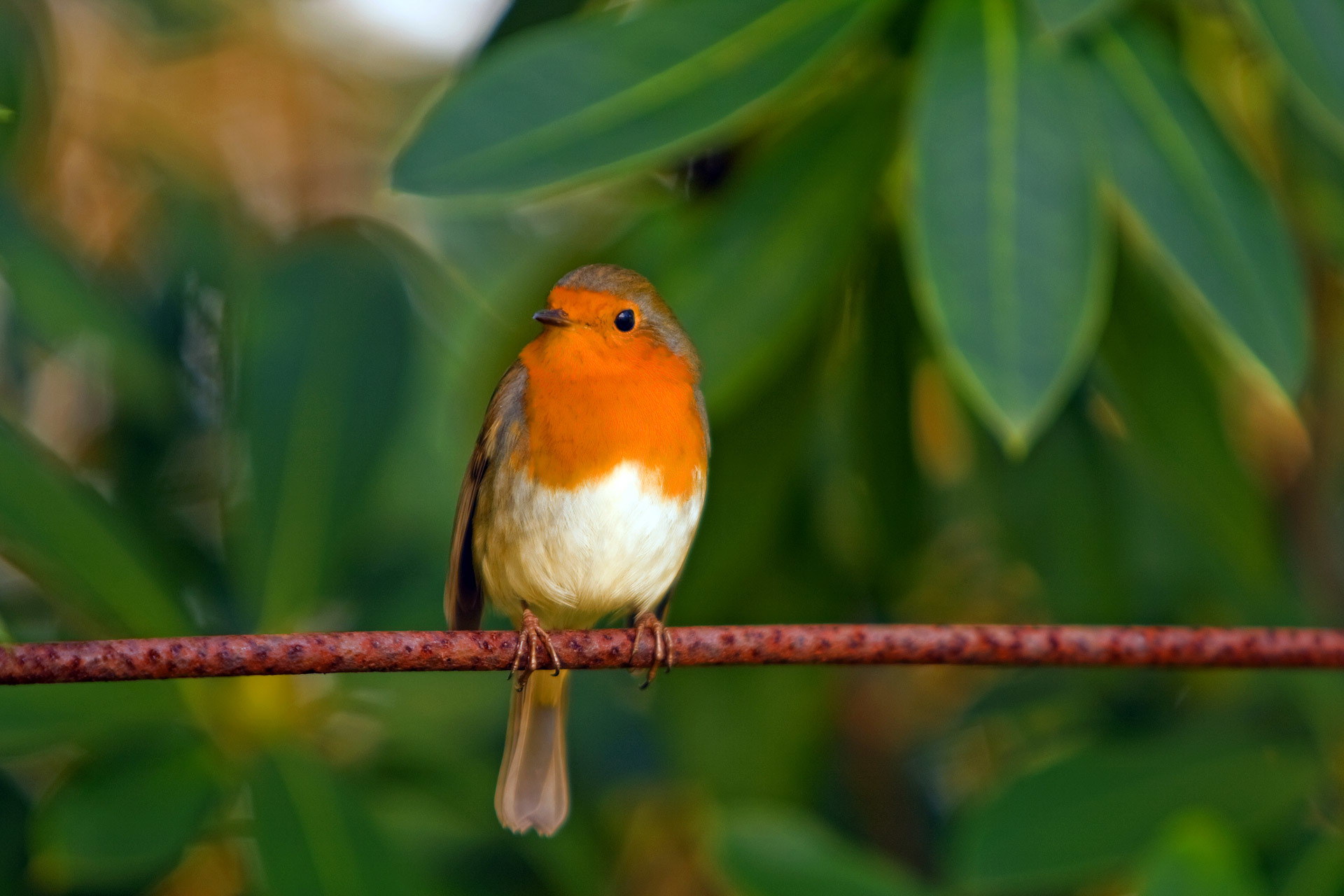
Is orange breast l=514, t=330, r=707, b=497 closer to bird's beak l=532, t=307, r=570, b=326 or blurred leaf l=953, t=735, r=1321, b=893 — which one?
bird's beak l=532, t=307, r=570, b=326

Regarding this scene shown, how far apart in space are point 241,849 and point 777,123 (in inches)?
72.3

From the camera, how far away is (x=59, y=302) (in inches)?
94.0

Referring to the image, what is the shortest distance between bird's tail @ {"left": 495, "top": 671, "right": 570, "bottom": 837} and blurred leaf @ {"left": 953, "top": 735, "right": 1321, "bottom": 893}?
0.75 metres

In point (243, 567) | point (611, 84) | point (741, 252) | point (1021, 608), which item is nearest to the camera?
point (611, 84)

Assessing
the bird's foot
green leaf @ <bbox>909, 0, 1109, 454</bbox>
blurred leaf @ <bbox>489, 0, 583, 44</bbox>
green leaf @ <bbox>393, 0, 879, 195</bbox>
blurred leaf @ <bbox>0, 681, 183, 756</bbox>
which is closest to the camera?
the bird's foot

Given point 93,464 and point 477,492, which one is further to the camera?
point 93,464

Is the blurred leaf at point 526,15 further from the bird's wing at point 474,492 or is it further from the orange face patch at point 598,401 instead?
the orange face patch at point 598,401

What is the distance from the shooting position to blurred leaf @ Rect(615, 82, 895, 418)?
2.22 m

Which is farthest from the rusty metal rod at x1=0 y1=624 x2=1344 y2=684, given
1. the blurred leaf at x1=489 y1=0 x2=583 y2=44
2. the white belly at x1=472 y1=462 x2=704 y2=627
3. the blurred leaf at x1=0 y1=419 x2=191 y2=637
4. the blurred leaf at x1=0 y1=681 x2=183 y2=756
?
the blurred leaf at x1=489 y1=0 x2=583 y2=44

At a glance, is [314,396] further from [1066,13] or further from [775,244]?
[1066,13]

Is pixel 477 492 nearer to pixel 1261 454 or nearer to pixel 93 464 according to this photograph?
pixel 93 464

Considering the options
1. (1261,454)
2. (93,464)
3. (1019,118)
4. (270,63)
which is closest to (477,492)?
(1019,118)

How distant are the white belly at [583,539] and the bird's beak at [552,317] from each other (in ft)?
→ 0.74

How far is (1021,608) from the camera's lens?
3.44 meters
